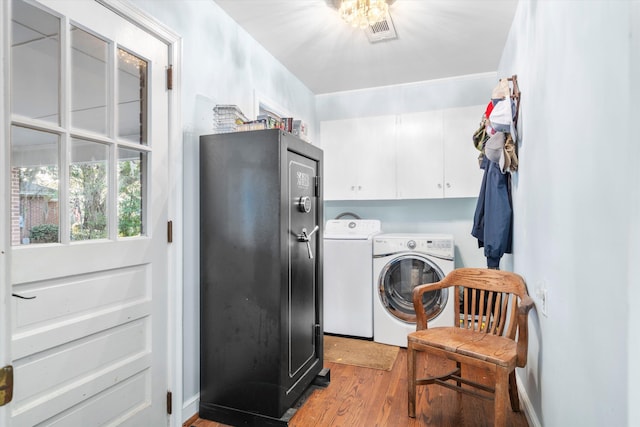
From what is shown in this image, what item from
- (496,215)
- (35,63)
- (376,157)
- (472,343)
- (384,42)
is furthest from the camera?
(376,157)

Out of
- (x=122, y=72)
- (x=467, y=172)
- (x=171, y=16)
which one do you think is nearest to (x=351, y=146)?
(x=467, y=172)

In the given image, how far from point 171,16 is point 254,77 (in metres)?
0.88

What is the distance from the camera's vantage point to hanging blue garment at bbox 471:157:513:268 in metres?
2.23

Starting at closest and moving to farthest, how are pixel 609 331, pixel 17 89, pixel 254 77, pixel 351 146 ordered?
pixel 609 331
pixel 17 89
pixel 254 77
pixel 351 146

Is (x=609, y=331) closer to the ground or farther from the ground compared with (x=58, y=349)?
farther from the ground

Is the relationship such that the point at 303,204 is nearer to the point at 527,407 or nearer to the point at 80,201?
the point at 80,201

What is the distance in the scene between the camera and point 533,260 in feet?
5.76

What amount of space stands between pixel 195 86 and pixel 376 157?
79.8 inches

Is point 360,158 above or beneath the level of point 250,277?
above

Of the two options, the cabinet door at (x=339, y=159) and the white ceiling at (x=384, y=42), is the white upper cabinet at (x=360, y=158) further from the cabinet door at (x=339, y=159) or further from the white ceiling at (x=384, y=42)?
the white ceiling at (x=384, y=42)

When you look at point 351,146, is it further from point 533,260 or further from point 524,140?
point 533,260

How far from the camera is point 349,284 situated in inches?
127

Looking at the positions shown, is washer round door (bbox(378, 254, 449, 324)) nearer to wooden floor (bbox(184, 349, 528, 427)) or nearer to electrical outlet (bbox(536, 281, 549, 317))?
wooden floor (bbox(184, 349, 528, 427))

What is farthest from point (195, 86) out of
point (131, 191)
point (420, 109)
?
point (420, 109)
